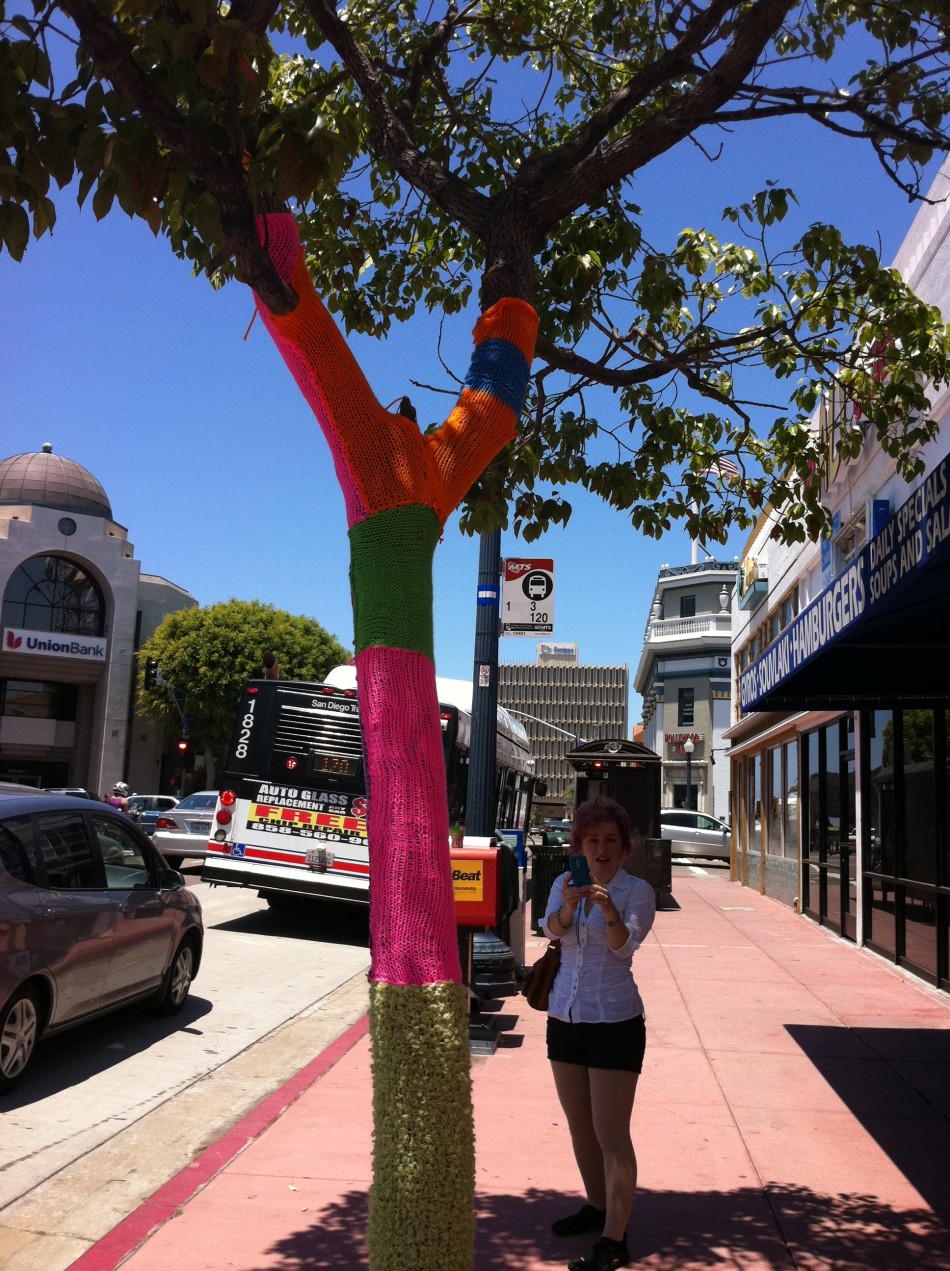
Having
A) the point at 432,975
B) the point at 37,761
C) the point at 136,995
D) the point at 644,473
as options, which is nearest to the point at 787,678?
the point at 644,473

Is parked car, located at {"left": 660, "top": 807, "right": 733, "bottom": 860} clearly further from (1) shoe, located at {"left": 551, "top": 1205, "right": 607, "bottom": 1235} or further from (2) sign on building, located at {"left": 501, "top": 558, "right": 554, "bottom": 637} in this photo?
(1) shoe, located at {"left": 551, "top": 1205, "right": 607, "bottom": 1235}

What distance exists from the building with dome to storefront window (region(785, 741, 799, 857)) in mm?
33774

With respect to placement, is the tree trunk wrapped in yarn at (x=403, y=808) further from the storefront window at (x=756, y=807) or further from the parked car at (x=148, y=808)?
the storefront window at (x=756, y=807)

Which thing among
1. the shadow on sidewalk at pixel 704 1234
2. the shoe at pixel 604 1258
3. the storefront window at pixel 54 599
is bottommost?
the shadow on sidewalk at pixel 704 1234

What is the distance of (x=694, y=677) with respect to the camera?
204ft

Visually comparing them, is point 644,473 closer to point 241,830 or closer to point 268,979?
point 268,979

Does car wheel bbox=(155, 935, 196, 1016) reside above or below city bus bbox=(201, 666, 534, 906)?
below

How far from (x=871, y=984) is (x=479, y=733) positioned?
463cm

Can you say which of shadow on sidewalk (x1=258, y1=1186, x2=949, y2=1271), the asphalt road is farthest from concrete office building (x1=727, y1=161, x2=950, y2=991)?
the asphalt road

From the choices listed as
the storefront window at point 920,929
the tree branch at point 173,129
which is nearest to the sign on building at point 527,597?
the storefront window at point 920,929

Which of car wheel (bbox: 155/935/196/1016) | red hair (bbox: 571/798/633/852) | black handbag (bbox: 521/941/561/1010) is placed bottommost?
car wheel (bbox: 155/935/196/1016)

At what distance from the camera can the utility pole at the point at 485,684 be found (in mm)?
10688

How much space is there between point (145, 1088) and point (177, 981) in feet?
6.72

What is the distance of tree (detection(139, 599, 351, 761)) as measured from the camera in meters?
48.1
